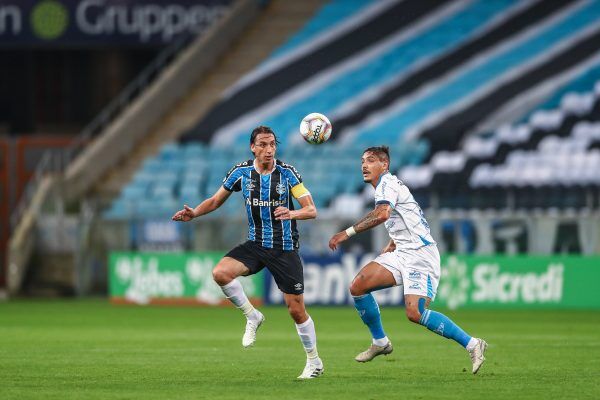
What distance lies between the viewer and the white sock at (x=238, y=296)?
12203 millimetres

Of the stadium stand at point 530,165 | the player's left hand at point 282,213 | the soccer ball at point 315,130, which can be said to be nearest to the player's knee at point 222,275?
the player's left hand at point 282,213

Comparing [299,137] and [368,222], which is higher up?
[299,137]

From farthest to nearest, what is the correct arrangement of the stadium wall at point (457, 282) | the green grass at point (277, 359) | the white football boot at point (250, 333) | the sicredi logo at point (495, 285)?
the sicredi logo at point (495, 285), the stadium wall at point (457, 282), the white football boot at point (250, 333), the green grass at point (277, 359)

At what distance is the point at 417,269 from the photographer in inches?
478

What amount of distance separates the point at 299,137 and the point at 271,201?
20824mm

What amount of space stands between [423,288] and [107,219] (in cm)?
1849

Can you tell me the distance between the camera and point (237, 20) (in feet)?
122

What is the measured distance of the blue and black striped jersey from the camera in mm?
11875

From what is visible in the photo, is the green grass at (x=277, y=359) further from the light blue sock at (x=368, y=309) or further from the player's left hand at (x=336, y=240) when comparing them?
the player's left hand at (x=336, y=240)

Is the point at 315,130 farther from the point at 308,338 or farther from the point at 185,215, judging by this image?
the point at 308,338

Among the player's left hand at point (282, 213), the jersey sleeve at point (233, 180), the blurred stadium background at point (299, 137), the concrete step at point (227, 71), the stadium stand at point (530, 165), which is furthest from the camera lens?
the concrete step at point (227, 71)

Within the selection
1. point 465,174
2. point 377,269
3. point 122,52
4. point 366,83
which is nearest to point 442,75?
point 366,83

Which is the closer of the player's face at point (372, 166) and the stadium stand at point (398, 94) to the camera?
the player's face at point (372, 166)

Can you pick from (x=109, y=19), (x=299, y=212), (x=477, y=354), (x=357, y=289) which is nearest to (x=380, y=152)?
(x=299, y=212)
